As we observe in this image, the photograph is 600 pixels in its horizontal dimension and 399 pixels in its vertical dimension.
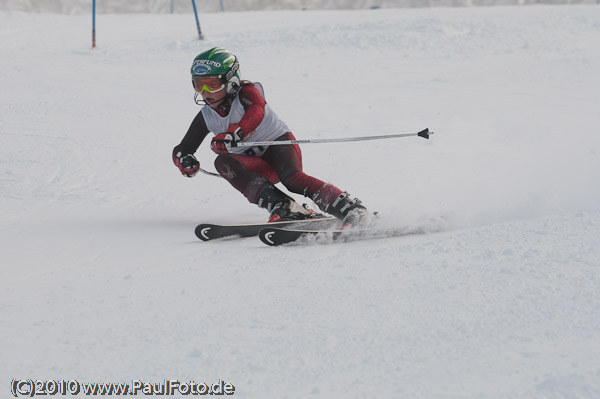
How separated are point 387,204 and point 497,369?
10.6ft

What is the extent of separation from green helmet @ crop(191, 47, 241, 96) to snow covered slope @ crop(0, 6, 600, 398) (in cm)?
105

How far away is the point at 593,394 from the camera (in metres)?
2.12

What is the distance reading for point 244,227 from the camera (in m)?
4.61

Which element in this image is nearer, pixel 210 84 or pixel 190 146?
pixel 210 84

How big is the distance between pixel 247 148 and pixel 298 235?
1.00m

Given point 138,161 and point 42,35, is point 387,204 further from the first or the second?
point 42,35

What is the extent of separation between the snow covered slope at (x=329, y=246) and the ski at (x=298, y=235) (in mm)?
116

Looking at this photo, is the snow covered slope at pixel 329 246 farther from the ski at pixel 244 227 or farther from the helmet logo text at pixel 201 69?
the helmet logo text at pixel 201 69

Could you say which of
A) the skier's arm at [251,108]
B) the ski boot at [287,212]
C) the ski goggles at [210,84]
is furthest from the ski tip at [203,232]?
the ski goggles at [210,84]

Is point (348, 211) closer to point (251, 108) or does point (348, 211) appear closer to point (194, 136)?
point (251, 108)

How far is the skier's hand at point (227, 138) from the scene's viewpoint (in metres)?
4.71

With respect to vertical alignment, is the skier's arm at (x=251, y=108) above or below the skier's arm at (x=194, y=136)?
above

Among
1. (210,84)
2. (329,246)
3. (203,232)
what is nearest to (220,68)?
(210,84)

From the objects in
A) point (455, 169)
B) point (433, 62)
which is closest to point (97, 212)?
point (455, 169)
